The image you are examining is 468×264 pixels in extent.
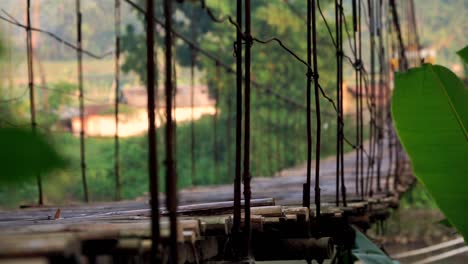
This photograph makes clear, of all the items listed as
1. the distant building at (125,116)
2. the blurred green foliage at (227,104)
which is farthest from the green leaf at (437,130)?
the distant building at (125,116)

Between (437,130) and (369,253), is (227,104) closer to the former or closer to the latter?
(437,130)

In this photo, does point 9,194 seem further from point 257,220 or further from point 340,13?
point 340,13

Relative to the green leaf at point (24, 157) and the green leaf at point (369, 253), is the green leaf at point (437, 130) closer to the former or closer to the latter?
the green leaf at point (369, 253)

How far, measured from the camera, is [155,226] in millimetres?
925

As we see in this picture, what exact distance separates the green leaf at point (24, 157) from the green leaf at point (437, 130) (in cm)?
166

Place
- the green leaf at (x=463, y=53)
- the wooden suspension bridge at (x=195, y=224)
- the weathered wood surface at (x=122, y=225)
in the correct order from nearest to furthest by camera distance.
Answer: the weathered wood surface at (x=122, y=225) → the wooden suspension bridge at (x=195, y=224) → the green leaf at (x=463, y=53)

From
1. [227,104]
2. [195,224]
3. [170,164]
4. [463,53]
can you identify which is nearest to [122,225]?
→ [195,224]

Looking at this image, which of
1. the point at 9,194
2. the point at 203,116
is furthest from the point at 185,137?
the point at 9,194

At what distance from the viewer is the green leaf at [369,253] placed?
167 cm

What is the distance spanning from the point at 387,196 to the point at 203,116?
22970 mm

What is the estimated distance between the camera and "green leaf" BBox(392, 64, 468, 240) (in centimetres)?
205

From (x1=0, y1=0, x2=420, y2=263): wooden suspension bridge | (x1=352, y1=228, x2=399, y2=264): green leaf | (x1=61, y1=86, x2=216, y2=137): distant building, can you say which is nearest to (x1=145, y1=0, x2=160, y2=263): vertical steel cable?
(x1=0, y1=0, x2=420, y2=263): wooden suspension bridge

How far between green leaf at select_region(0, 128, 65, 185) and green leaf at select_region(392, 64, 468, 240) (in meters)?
1.66

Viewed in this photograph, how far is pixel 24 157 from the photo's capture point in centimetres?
45
